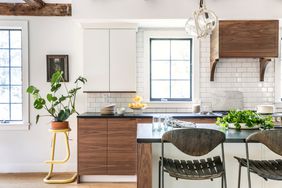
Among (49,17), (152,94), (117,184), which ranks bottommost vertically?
(117,184)

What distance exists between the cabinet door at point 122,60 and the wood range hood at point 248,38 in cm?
138

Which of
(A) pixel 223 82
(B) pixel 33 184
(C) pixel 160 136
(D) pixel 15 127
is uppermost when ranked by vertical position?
(A) pixel 223 82

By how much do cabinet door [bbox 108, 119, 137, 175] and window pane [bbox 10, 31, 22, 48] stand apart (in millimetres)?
2166

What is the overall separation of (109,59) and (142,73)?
702mm

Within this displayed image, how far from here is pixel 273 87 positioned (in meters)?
5.12

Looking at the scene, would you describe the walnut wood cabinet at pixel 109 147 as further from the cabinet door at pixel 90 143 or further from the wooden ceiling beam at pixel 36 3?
the wooden ceiling beam at pixel 36 3

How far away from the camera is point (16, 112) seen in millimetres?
5078

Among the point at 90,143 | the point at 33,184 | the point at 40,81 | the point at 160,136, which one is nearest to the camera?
the point at 160,136

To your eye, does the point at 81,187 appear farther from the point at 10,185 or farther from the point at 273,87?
the point at 273,87

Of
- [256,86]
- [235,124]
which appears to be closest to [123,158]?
[235,124]

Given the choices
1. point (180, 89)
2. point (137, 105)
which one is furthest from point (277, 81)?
point (137, 105)

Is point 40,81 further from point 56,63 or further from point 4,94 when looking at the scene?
point 4,94

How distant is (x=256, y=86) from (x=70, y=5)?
11.5 ft

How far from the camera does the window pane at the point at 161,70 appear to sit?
5.25m
